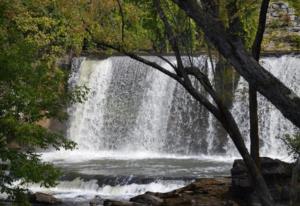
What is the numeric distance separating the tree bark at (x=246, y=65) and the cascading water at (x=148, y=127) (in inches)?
433

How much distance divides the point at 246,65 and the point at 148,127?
1925 cm

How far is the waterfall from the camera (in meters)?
23.1

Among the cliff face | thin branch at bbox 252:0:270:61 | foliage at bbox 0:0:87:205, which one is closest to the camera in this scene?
thin branch at bbox 252:0:270:61

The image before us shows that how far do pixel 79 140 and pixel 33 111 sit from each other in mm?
16786

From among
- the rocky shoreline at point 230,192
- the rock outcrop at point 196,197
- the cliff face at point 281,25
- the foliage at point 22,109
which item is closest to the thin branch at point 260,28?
the cliff face at point 281,25

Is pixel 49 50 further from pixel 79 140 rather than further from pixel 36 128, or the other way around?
pixel 36 128

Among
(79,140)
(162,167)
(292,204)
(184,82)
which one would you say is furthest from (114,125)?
(292,204)

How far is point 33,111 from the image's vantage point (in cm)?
997

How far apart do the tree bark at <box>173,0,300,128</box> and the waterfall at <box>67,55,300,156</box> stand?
16.0 metres

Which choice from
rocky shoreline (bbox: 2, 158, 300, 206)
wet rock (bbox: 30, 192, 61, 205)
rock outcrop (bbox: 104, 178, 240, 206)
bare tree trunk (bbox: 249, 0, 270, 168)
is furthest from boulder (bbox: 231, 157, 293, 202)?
bare tree trunk (bbox: 249, 0, 270, 168)

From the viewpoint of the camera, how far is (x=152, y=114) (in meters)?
25.6

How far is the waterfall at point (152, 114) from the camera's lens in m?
23.1

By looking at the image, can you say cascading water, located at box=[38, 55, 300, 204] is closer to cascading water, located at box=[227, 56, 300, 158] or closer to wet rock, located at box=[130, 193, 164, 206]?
cascading water, located at box=[227, 56, 300, 158]

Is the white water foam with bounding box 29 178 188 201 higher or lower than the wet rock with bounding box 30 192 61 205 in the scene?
higher
